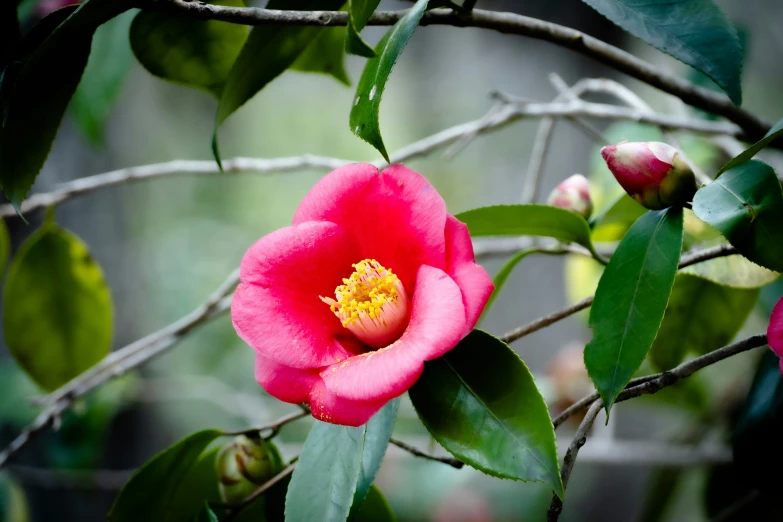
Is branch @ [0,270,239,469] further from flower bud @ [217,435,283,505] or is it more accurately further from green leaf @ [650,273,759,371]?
green leaf @ [650,273,759,371]

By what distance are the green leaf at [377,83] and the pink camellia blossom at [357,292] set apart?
0.06 metres

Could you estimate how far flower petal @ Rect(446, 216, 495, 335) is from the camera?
1.41 feet

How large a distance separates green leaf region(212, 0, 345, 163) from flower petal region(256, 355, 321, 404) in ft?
0.68

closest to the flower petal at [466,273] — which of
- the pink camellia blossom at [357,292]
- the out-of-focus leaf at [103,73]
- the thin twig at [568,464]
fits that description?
the pink camellia blossom at [357,292]

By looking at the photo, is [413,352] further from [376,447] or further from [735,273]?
[735,273]

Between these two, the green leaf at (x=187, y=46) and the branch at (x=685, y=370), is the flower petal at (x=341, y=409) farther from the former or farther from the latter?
the green leaf at (x=187, y=46)

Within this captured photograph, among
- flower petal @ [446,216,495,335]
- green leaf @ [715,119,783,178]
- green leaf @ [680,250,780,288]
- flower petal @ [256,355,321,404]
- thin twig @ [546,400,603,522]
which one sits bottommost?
thin twig @ [546,400,603,522]

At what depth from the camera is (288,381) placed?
18.3 inches

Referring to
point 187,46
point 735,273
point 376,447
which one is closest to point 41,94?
point 187,46

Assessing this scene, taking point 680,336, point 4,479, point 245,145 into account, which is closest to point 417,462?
point 4,479

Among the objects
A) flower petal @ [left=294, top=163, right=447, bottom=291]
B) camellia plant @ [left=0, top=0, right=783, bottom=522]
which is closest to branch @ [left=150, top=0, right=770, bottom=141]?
camellia plant @ [left=0, top=0, right=783, bottom=522]

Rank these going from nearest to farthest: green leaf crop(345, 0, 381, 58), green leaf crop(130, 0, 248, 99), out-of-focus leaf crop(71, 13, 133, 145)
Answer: green leaf crop(345, 0, 381, 58) < green leaf crop(130, 0, 248, 99) < out-of-focus leaf crop(71, 13, 133, 145)

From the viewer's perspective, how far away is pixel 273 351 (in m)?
0.45

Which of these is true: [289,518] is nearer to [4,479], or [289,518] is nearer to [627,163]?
[627,163]
